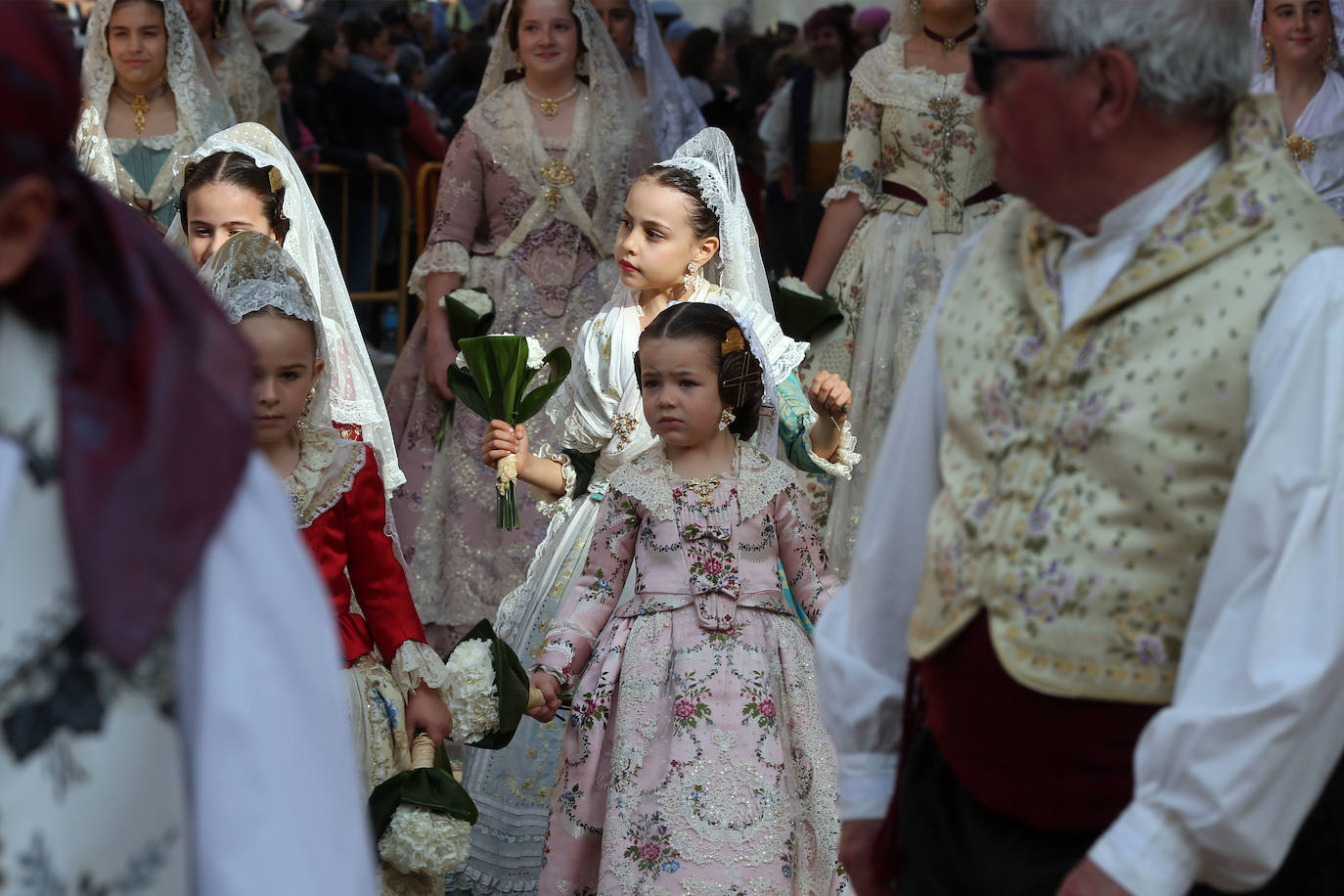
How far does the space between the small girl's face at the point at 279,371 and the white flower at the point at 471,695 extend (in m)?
0.63

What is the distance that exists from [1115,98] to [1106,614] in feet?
2.08

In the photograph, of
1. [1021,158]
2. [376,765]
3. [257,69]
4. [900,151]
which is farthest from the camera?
[257,69]

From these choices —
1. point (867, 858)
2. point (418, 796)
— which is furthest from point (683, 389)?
point (867, 858)

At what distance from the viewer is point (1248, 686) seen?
1838mm

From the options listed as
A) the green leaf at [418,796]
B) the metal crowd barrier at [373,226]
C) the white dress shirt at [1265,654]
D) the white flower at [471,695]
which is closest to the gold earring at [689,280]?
the white flower at [471,695]

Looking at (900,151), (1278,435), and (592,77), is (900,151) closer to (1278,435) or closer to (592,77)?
(592,77)

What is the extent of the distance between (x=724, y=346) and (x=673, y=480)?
35 centimetres

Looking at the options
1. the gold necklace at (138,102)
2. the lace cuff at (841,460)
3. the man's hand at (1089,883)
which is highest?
the gold necklace at (138,102)

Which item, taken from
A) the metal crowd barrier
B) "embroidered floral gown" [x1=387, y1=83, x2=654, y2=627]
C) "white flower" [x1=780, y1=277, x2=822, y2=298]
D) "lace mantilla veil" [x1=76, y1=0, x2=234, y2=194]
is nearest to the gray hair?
"white flower" [x1=780, y1=277, x2=822, y2=298]

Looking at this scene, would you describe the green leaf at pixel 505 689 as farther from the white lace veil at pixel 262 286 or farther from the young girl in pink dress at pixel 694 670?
the white lace veil at pixel 262 286

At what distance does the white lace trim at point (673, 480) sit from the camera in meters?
3.85

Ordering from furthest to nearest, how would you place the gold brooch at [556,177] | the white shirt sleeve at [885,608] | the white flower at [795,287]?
the gold brooch at [556,177]
the white flower at [795,287]
the white shirt sleeve at [885,608]

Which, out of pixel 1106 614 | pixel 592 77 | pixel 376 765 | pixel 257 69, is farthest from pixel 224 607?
pixel 257 69

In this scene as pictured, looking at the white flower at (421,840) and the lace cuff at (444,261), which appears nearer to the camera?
the white flower at (421,840)
